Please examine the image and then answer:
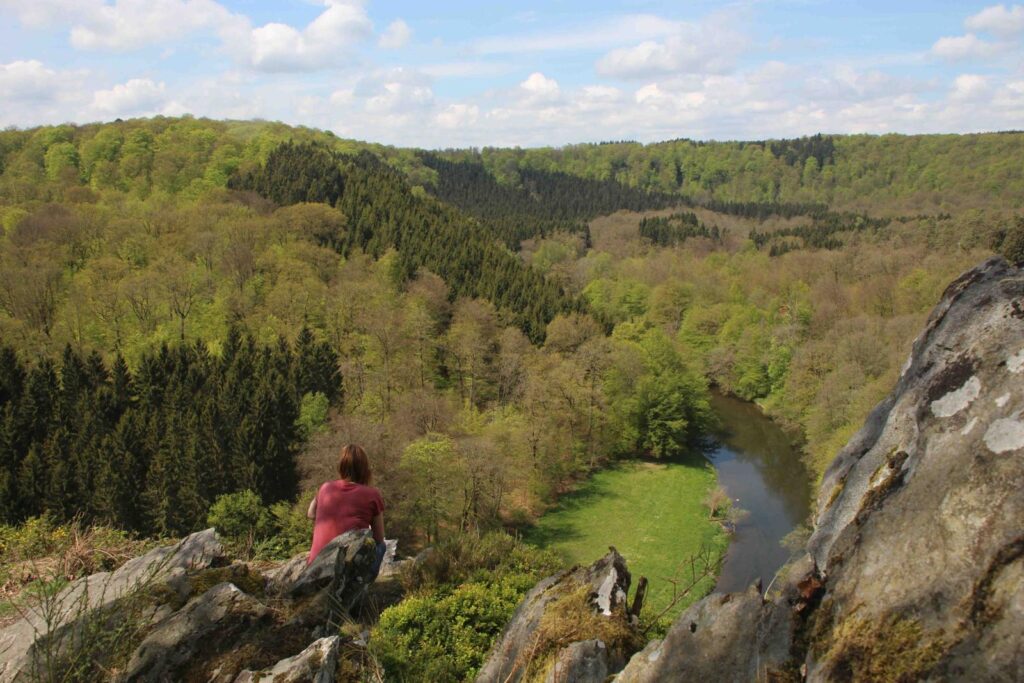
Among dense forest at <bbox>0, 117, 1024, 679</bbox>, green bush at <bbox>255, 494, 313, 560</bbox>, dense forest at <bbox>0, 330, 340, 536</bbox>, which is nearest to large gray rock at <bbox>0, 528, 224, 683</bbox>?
dense forest at <bbox>0, 117, 1024, 679</bbox>

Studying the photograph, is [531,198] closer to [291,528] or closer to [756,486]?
[756,486]

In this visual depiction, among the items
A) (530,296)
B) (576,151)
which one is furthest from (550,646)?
(576,151)

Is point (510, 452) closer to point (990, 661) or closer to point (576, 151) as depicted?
point (990, 661)

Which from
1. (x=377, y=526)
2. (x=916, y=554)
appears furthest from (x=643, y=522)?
(x=916, y=554)

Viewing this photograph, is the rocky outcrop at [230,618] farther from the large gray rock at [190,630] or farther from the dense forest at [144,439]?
the dense forest at [144,439]

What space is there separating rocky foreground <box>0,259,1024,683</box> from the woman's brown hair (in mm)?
664

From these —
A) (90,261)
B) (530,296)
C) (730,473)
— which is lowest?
(730,473)

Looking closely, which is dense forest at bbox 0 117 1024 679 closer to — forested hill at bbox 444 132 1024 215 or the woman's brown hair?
the woman's brown hair

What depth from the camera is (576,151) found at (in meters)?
198

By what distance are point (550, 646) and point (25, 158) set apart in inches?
4020

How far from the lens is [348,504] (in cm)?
738

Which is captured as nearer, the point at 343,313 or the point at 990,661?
the point at 990,661

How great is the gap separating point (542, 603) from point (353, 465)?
2.61 metres

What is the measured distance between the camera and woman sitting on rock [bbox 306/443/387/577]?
732 centimetres
